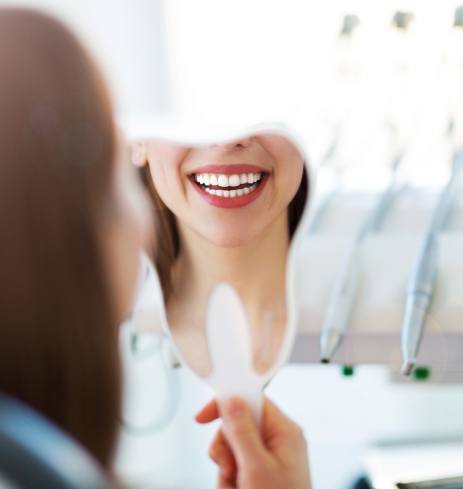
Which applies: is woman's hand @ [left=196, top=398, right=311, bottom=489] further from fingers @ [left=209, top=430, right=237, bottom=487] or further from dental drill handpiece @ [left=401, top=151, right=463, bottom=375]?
dental drill handpiece @ [left=401, top=151, right=463, bottom=375]

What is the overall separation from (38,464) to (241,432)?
35cm

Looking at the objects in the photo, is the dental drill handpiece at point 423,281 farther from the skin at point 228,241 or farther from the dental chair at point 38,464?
the dental chair at point 38,464

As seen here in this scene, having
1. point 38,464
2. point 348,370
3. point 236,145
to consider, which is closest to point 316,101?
point 236,145

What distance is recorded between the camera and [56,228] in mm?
532

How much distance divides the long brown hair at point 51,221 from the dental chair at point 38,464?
0.16 m

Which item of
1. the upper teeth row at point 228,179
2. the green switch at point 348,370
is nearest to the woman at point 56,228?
the upper teeth row at point 228,179

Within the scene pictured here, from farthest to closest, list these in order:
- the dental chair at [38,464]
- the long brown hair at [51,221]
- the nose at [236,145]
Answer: the nose at [236,145]
the long brown hair at [51,221]
the dental chair at [38,464]

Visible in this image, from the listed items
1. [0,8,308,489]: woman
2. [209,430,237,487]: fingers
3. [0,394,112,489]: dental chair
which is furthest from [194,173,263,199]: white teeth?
[0,394,112,489]: dental chair

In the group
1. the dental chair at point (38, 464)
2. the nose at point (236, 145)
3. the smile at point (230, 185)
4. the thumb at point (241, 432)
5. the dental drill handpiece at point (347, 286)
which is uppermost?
the nose at point (236, 145)

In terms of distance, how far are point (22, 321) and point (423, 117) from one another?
1.49ft

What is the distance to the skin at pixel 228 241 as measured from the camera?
2.14 ft

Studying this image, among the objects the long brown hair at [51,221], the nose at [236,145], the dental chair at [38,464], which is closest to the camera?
the dental chair at [38,464]

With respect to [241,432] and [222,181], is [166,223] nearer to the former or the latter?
[222,181]

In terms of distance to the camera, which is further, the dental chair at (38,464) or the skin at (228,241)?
the skin at (228,241)
